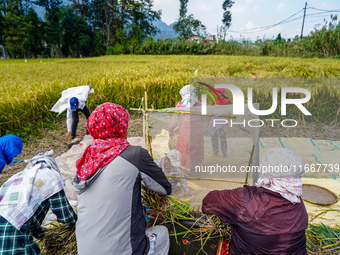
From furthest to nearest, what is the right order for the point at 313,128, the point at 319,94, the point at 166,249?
the point at 319,94, the point at 313,128, the point at 166,249

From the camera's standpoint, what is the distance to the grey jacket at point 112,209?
1207mm

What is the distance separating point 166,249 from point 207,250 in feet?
1.06

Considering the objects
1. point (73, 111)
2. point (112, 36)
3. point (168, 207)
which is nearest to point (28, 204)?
point (168, 207)

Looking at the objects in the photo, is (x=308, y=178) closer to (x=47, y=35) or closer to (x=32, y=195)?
(x=32, y=195)

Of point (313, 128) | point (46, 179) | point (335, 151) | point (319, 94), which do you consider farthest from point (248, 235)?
point (319, 94)

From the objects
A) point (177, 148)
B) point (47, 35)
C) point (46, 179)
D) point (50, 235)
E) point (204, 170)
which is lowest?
point (50, 235)

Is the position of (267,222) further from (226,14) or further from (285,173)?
(226,14)

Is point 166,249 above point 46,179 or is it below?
below

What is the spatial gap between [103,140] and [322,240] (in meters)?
1.57

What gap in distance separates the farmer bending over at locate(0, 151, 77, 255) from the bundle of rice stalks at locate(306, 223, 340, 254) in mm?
1587

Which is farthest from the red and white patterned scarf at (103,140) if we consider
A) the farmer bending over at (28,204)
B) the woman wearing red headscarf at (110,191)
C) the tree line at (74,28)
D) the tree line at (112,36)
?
the tree line at (74,28)

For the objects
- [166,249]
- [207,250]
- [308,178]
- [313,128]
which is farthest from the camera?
[313,128]

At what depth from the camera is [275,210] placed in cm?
120

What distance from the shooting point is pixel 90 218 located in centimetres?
124
